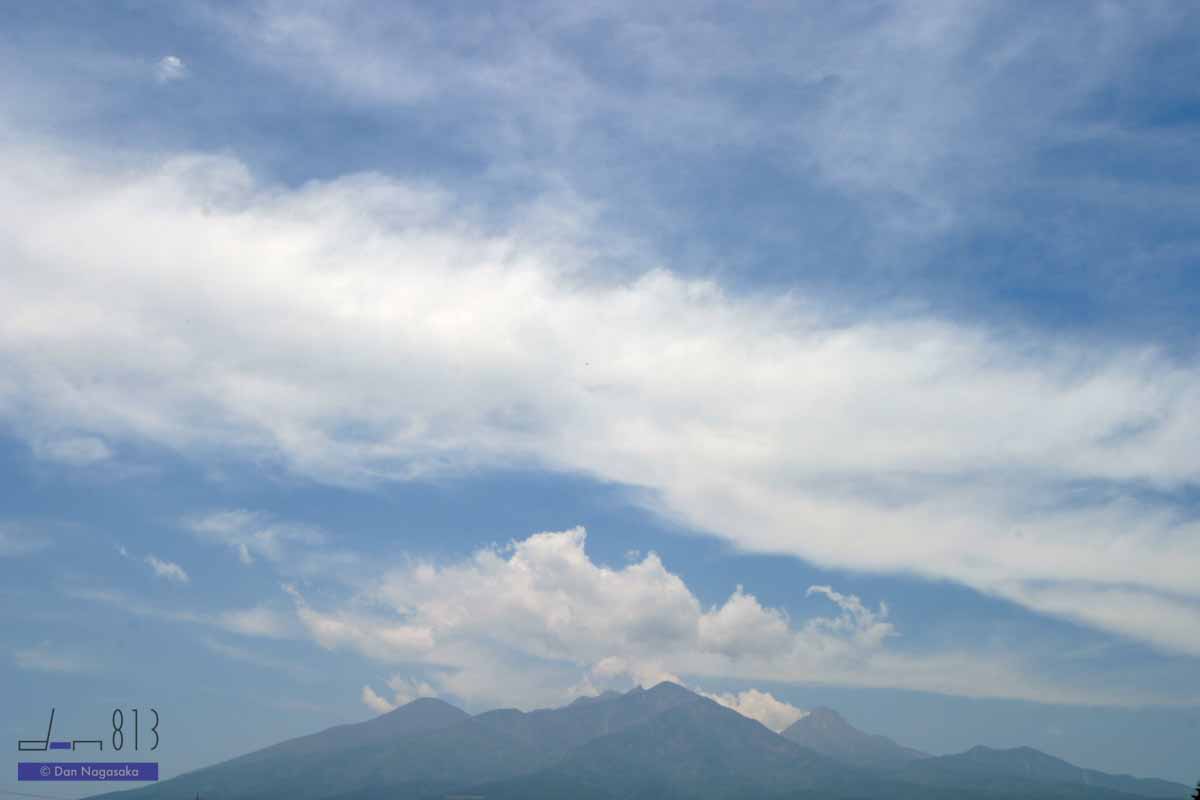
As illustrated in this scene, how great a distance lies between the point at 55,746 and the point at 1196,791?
503 feet

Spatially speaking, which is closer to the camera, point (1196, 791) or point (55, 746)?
point (1196, 791)

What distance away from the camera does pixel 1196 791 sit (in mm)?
57844

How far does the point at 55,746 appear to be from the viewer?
149 m
